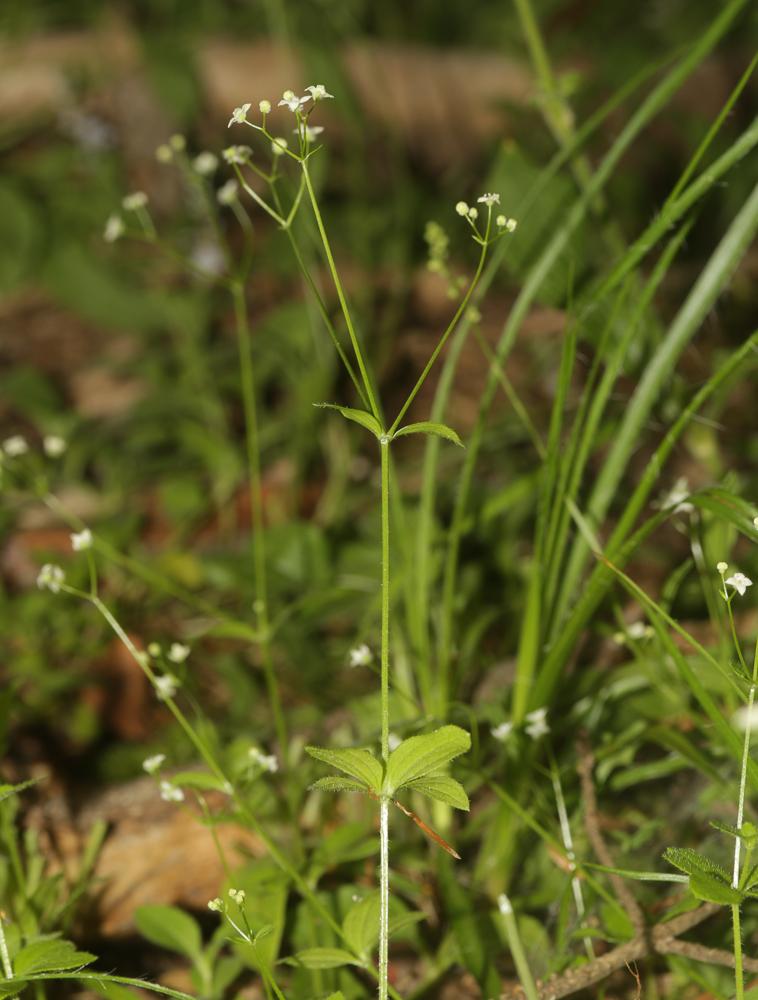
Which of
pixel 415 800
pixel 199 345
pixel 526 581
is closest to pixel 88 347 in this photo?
pixel 199 345

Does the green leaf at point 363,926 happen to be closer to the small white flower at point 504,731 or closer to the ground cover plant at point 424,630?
the ground cover plant at point 424,630

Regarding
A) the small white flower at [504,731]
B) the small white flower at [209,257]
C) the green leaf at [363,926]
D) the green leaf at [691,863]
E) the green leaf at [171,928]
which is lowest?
the green leaf at [171,928]

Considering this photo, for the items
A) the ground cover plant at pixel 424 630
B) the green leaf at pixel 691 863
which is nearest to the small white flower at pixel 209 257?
the ground cover plant at pixel 424 630

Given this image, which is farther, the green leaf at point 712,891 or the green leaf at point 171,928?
the green leaf at point 171,928

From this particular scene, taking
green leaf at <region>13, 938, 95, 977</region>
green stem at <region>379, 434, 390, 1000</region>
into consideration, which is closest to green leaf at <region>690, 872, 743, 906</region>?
green stem at <region>379, 434, 390, 1000</region>

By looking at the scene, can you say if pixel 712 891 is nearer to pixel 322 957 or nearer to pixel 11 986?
pixel 322 957

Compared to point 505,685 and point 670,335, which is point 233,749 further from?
point 670,335

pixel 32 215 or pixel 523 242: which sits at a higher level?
pixel 523 242
